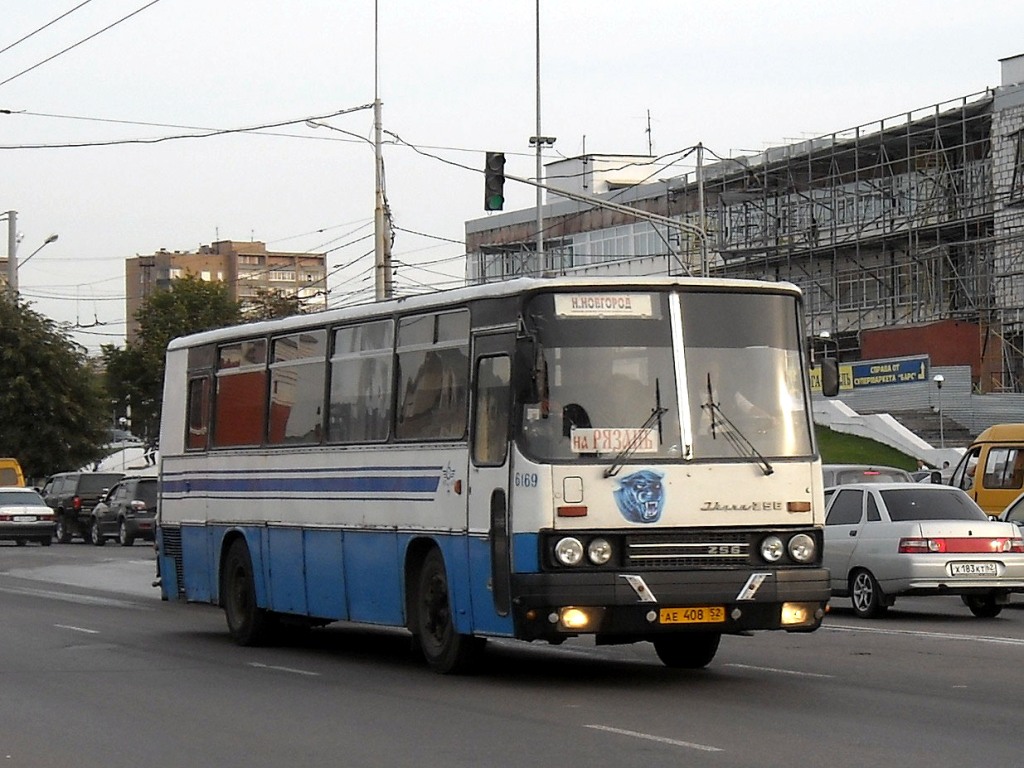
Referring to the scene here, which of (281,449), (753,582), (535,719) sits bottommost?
(535,719)

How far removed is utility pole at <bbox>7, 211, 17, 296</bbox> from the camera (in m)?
65.5

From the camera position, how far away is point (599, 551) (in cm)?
1273

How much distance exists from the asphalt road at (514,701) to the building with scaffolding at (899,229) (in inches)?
1654

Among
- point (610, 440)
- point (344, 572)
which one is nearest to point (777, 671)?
point (610, 440)

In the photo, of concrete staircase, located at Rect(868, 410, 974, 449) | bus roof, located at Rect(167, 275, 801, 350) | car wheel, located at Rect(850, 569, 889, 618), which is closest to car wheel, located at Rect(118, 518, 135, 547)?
concrete staircase, located at Rect(868, 410, 974, 449)

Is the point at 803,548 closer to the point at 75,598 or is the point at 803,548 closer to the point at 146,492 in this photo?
the point at 75,598

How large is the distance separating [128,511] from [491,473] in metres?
34.2

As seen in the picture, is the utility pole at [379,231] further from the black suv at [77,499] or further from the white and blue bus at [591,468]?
the white and blue bus at [591,468]

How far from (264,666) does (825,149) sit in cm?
5744

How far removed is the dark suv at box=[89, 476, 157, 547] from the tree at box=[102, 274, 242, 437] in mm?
28076

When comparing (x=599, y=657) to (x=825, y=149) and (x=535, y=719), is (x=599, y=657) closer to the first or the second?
(x=535, y=719)

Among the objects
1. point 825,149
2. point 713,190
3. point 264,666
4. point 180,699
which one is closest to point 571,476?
point 180,699

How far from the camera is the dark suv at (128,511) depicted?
4575cm

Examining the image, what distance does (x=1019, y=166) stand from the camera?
62.0 m
